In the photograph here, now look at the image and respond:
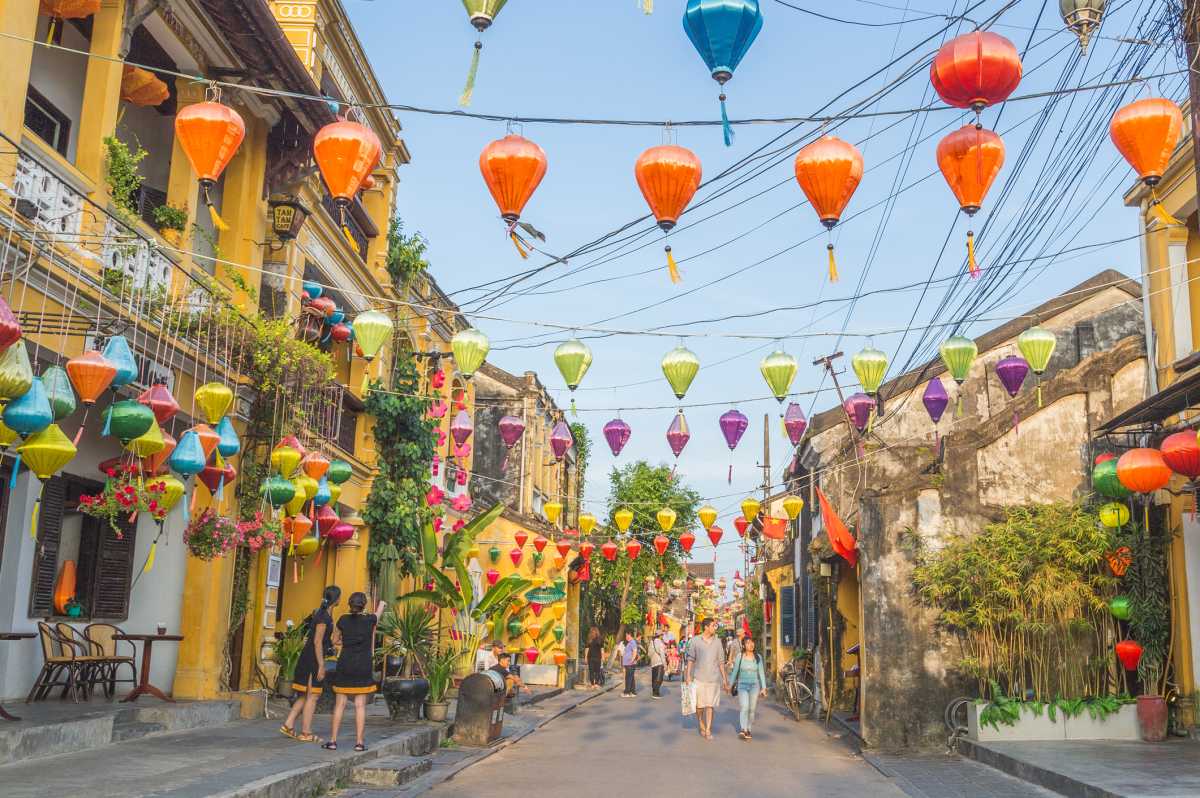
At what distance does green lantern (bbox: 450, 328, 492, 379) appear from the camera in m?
11.4

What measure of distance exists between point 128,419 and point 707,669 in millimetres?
9198

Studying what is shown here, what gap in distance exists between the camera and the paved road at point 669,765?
33.8 ft

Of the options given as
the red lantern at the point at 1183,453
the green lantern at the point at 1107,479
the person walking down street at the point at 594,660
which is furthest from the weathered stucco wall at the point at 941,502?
the person walking down street at the point at 594,660

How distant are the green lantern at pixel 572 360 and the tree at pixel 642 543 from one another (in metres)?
26.9

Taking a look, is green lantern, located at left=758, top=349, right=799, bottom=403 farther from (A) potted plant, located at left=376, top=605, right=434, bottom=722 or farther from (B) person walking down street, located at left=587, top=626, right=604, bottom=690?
(B) person walking down street, located at left=587, top=626, right=604, bottom=690

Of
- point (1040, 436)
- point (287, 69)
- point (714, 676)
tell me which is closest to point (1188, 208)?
point (1040, 436)

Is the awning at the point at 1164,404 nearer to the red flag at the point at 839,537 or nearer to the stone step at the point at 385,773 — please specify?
the red flag at the point at 839,537

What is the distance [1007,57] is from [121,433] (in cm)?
743

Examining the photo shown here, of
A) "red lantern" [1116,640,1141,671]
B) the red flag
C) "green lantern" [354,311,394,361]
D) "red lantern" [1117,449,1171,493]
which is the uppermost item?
"green lantern" [354,311,394,361]

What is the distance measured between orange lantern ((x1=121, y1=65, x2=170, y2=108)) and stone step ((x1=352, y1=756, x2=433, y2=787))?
7914 millimetres

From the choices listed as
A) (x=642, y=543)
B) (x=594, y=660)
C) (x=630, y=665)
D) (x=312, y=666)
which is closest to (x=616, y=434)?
(x=312, y=666)

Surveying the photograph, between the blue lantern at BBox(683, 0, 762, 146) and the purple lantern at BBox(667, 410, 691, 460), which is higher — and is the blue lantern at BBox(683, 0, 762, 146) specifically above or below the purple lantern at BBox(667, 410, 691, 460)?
above

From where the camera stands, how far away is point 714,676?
15.3 m

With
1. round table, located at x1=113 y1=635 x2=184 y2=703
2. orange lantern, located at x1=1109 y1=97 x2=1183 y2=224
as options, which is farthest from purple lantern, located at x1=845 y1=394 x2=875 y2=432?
round table, located at x1=113 y1=635 x2=184 y2=703
